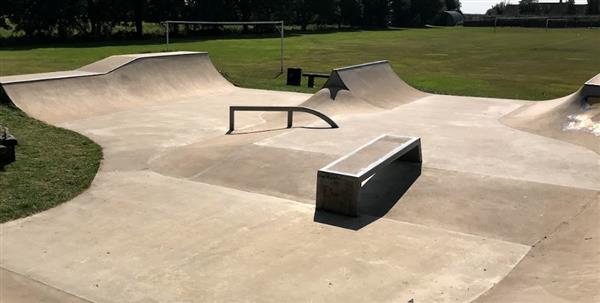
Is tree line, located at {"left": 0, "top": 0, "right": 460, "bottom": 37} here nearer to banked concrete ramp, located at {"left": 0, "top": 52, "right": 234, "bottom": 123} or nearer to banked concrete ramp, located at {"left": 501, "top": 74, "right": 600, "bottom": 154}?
banked concrete ramp, located at {"left": 0, "top": 52, "right": 234, "bottom": 123}

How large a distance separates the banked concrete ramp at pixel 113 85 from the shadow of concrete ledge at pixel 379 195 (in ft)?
28.3

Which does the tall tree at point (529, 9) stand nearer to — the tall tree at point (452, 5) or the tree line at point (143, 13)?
the tall tree at point (452, 5)

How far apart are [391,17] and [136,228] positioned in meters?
95.1

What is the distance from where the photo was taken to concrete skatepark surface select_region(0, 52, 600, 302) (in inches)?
198

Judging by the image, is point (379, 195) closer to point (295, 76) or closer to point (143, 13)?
point (295, 76)

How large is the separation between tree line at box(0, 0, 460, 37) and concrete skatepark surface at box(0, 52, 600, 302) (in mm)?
31721

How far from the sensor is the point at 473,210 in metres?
6.99

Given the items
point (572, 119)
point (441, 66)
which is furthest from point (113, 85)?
point (441, 66)

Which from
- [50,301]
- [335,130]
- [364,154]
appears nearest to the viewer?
[50,301]

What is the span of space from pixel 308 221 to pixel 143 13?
4665 cm

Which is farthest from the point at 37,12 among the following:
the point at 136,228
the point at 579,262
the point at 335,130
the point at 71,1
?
the point at 579,262

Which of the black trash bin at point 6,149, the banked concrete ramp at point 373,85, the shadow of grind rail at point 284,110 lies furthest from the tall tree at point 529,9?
the black trash bin at point 6,149

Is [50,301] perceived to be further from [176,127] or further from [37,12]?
[37,12]

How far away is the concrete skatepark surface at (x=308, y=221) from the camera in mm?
5039
